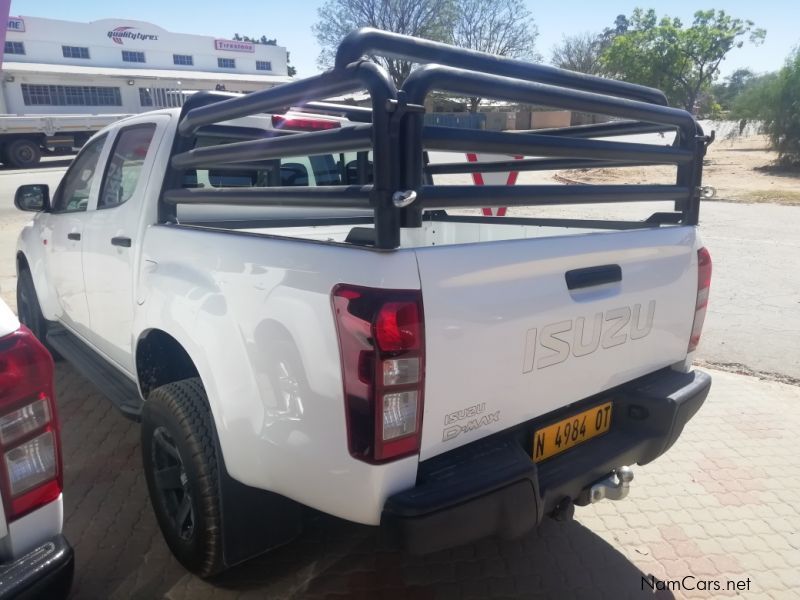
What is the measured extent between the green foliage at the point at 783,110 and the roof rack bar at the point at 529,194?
24878mm

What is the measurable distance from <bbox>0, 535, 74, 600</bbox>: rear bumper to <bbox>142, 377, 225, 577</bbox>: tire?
56 centimetres

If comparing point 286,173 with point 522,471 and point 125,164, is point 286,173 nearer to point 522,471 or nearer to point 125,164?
point 125,164

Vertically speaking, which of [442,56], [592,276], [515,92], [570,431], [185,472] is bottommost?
[185,472]

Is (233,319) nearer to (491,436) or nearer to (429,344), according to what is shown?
(429,344)

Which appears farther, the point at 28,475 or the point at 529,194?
the point at 529,194

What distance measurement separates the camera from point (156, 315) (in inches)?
98.9

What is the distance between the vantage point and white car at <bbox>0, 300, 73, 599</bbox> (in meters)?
1.55

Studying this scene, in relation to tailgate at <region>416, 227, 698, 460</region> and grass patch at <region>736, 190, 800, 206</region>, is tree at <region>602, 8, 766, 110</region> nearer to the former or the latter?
grass patch at <region>736, 190, 800, 206</region>

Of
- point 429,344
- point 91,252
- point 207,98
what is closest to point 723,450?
point 429,344

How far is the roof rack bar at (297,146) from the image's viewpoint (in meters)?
1.70

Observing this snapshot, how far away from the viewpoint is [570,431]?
90.4 inches

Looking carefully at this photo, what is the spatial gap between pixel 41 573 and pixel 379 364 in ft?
3.47

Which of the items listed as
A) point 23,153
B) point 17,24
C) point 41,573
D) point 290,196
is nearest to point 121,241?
point 290,196

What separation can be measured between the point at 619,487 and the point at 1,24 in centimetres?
551
